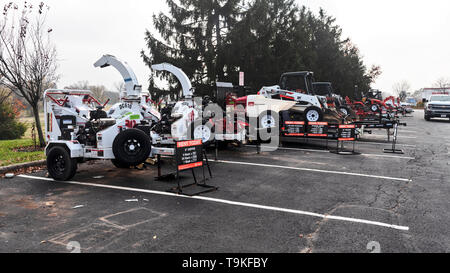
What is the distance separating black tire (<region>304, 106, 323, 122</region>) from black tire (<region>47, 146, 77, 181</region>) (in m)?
10.2

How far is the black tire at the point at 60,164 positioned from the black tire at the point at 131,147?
1.23 m

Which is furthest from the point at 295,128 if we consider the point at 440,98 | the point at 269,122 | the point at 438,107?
the point at 440,98

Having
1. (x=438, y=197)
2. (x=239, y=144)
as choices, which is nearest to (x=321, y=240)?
(x=438, y=197)

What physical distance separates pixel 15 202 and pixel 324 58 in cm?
3519

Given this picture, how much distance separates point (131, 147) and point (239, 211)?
3356 mm

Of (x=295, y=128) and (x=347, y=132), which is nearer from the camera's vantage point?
(x=347, y=132)

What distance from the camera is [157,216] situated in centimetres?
558

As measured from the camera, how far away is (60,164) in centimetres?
823

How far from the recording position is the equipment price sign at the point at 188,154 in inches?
282

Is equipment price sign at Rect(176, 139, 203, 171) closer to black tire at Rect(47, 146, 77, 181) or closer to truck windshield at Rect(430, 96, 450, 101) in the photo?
black tire at Rect(47, 146, 77, 181)

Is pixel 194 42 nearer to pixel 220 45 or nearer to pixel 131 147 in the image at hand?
pixel 220 45

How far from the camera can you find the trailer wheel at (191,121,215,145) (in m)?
10.7

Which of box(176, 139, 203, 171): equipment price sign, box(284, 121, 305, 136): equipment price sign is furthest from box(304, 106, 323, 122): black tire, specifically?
box(176, 139, 203, 171): equipment price sign
